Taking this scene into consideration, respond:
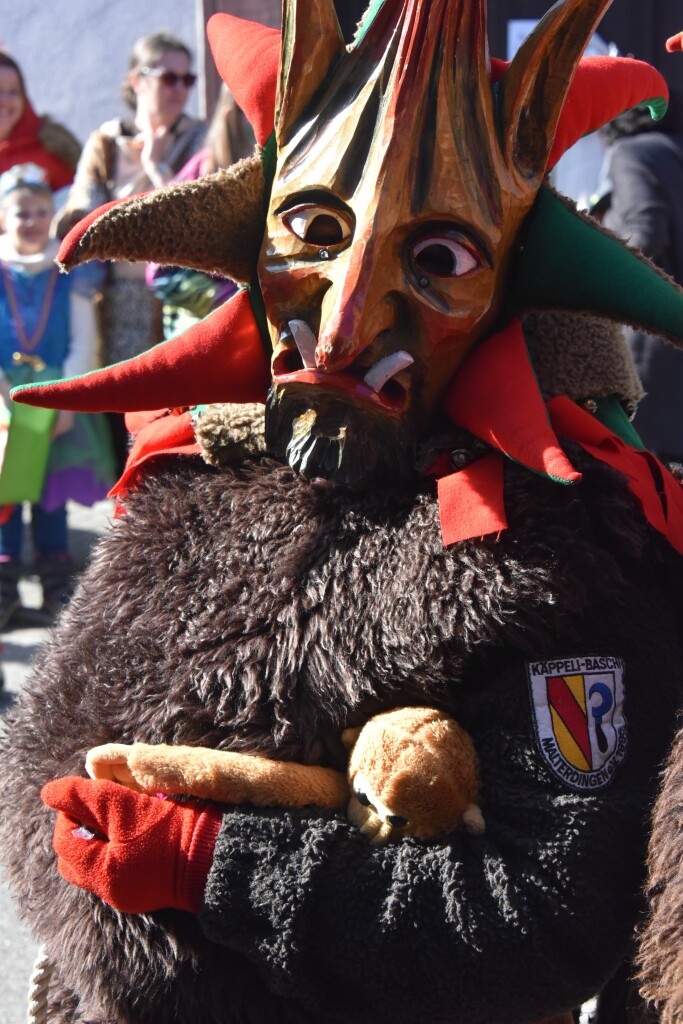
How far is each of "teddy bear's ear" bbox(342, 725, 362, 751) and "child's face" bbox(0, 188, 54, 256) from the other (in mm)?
3074

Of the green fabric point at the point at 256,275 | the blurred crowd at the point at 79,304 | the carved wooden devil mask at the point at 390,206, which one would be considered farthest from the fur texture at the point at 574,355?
the blurred crowd at the point at 79,304

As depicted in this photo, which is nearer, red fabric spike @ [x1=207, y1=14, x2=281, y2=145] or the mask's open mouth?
the mask's open mouth

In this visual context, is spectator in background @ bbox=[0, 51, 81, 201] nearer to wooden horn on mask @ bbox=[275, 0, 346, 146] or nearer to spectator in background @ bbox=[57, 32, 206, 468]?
spectator in background @ bbox=[57, 32, 206, 468]

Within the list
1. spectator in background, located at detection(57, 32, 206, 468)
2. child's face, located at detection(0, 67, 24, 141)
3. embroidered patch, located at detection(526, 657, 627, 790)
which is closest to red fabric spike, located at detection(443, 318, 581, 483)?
embroidered patch, located at detection(526, 657, 627, 790)

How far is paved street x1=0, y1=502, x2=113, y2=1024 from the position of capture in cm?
244

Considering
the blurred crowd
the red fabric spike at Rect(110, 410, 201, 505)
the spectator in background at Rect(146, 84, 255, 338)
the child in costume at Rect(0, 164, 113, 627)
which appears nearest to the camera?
the red fabric spike at Rect(110, 410, 201, 505)

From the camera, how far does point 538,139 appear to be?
4.67 feet

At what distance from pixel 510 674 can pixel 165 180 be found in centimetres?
284

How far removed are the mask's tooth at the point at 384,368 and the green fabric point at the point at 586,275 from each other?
20 cm

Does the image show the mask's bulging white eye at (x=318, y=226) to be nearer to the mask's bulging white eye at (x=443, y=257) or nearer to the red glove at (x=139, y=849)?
the mask's bulging white eye at (x=443, y=257)

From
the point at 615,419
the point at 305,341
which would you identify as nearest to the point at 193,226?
the point at 305,341

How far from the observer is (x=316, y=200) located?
4.51 ft

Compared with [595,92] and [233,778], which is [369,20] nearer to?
[595,92]

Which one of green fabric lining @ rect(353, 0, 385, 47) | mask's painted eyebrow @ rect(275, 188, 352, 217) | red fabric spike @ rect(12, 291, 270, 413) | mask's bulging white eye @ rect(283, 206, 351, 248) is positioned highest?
green fabric lining @ rect(353, 0, 385, 47)
